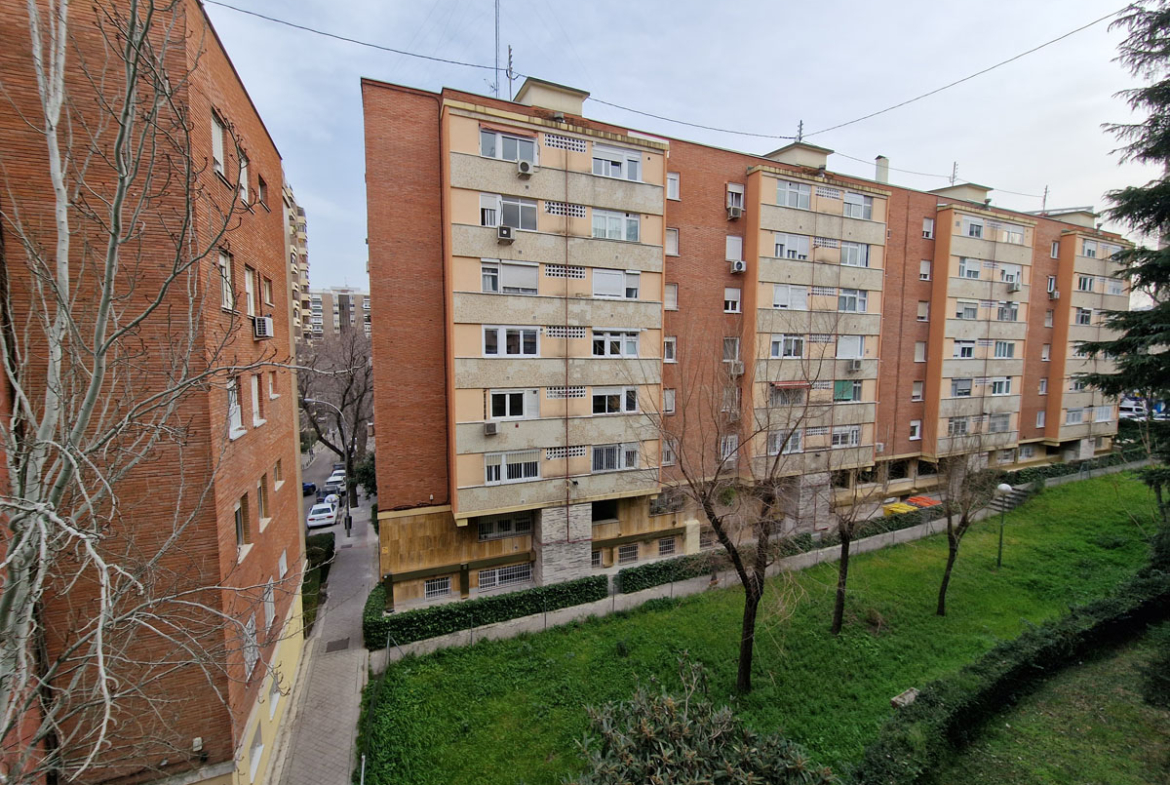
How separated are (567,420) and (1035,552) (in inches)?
718

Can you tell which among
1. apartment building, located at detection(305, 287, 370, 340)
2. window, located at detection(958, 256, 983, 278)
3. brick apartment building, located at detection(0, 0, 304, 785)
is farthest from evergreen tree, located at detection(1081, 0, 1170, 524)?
apartment building, located at detection(305, 287, 370, 340)

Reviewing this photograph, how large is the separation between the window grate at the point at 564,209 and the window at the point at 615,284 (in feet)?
6.06

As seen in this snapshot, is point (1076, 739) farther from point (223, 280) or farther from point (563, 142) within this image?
point (563, 142)

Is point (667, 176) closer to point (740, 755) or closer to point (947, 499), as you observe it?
point (947, 499)

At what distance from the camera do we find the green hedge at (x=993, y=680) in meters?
7.56

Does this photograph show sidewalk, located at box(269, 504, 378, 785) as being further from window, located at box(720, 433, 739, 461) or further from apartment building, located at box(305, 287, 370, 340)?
apartment building, located at box(305, 287, 370, 340)

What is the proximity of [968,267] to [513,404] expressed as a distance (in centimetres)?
2322

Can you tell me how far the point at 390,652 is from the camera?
1296 cm

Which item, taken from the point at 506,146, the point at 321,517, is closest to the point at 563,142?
the point at 506,146

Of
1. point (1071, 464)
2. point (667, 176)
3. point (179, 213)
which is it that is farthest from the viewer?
point (1071, 464)

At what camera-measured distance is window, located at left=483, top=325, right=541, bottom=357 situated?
1477 cm

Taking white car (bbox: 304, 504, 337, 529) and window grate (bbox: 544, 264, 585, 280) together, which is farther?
white car (bbox: 304, 504, 337, 529)

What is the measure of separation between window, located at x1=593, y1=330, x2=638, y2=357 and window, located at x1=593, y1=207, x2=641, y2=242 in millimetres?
3142

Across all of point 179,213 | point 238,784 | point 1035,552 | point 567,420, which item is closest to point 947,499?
point 1035,552
